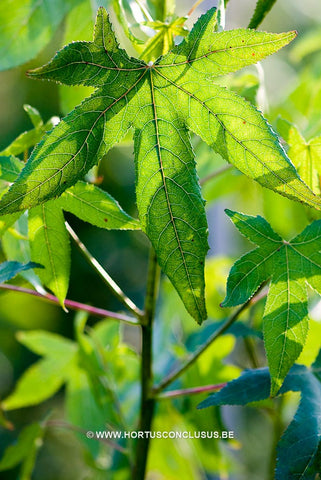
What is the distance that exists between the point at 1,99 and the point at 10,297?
5.04 ft

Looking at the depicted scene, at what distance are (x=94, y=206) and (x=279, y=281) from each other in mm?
164

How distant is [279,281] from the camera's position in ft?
1.30

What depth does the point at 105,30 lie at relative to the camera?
0.35m

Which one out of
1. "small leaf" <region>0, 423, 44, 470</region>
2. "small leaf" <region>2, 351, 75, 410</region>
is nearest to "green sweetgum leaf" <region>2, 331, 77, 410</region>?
"small leaf" <region>2, 351, 75, 410</region>

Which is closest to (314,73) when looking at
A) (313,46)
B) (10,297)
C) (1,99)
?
(313,46)

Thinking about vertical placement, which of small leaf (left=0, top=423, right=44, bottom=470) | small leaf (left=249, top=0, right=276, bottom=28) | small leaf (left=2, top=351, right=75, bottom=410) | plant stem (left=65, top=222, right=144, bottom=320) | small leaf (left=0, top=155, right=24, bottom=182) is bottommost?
small leaf (left=2, top=351, right=75, bottom=410)

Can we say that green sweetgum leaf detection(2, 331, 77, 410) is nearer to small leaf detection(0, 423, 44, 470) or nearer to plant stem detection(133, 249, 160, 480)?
small leaf detection(0, 423, 44, 470)

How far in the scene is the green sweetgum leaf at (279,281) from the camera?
0.37 m

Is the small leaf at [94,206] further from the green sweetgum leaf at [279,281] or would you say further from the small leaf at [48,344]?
the small leaf at [48,344]

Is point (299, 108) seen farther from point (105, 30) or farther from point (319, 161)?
point (105, 30)

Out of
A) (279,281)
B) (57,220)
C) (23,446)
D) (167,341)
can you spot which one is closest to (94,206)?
(57,220)

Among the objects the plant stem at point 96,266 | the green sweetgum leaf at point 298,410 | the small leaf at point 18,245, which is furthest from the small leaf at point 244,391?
the small leaf at point 18,245

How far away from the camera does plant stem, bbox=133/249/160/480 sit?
49 cm

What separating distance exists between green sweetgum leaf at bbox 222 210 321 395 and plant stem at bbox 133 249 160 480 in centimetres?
12
